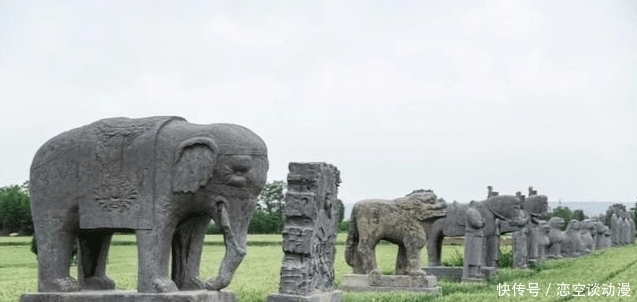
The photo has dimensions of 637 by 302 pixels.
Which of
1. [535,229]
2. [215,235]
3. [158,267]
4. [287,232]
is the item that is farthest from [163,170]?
[215,235]

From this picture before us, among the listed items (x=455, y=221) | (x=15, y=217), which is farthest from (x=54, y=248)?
(x=15, y=217)

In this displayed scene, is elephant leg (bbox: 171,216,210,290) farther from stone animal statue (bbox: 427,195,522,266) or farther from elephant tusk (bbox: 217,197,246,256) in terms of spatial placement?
stone animal statue (bbox: 427,195,522,266)

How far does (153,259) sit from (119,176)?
1.07 metres

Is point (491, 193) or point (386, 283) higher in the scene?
point (491, 193)

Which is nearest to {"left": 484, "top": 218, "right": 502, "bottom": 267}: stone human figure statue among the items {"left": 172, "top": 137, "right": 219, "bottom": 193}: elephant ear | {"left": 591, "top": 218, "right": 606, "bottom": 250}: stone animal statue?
{"left": 172, "top": 137, "right": 219, "bottom": 193}: elephant ear

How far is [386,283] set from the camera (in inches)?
734

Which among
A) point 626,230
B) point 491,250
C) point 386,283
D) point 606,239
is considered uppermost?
point 626,230

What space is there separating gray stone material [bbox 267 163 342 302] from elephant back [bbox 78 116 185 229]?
225 centimetres

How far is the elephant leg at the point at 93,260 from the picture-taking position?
12055 mm

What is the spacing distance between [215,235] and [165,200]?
37.6m

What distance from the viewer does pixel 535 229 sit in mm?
29359

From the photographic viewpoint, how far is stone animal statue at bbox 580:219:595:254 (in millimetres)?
40169

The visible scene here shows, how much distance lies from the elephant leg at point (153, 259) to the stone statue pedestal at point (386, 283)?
7874mm

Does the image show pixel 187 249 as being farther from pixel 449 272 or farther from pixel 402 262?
pixel 449 272
